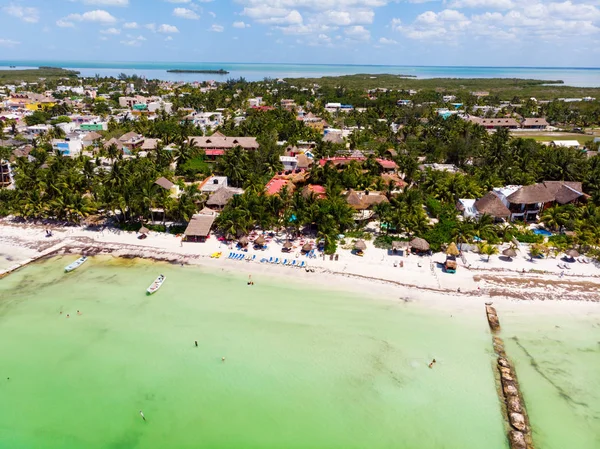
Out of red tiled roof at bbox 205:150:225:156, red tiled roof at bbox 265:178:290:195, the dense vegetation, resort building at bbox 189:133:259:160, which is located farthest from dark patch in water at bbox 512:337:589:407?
red tiled roof at bbox 205:150:225:156

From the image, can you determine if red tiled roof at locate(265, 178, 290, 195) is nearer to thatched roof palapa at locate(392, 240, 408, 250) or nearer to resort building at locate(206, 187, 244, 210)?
resort building at locate(206, 187, 244, 210)

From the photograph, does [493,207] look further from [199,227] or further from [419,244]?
[199,227]

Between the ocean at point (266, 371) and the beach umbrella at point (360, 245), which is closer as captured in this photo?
the ocean at point (266, 371)

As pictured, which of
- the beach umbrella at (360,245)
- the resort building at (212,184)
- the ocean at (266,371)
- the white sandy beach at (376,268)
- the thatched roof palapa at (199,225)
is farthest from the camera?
the resort building at (212,184)

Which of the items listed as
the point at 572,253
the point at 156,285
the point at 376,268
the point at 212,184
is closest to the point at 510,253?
the point at 572,253

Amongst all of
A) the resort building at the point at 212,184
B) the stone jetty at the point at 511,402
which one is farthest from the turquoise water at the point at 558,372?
the resort building at the point at 212,184

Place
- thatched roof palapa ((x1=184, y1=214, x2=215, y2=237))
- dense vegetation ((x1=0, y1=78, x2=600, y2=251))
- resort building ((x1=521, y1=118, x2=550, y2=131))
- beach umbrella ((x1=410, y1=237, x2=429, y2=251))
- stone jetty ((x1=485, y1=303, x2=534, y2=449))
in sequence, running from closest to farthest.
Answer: stone jetty ((x1=485, y1=303, x2=534, y2=449)), beach umbrella ((x1=410, y1=237, x2=429, y2=251)), dense vegetation ((x1=0, y1=78, x2=600, y2=251)), thatched roof palapa ((x1=184, y1=214, x2=215, y2=237)), resort building ((x1=521, y1=118, x2=550, y2=131))

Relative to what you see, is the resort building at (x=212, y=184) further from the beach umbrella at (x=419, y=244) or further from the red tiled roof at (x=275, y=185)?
the beach umbrella at (x=419, y=244)
